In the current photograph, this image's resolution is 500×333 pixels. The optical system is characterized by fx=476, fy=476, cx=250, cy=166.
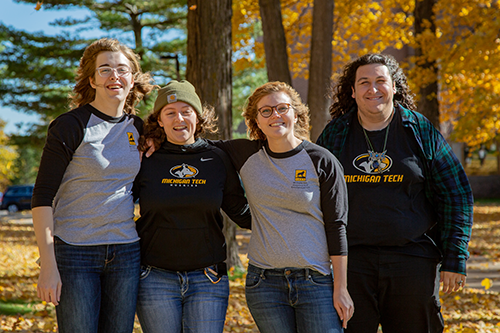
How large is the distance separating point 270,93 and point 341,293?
128 cm

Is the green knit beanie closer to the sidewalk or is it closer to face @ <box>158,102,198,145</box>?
face @ <box>158,102,198,145</box>

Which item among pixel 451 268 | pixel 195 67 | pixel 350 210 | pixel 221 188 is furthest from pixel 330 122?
pixel 195 67

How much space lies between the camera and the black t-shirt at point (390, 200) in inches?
119

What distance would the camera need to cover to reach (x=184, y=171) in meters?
3.00

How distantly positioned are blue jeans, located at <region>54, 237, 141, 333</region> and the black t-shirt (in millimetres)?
1410

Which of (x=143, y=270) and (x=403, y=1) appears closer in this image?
(x=143, y=270)

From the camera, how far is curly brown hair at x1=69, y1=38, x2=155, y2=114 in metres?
3.02

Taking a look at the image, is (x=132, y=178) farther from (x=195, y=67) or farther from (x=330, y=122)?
(x=195, y=67)

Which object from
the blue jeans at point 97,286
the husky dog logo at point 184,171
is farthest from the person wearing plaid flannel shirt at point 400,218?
the blue jeans at point 97,286

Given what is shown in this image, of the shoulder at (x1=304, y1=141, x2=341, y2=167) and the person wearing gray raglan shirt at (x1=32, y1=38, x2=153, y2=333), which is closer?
the person wearing gray raglan shirt at (x1=32, y1=38, x2=153, y2=333)

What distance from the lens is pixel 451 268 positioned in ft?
10.1

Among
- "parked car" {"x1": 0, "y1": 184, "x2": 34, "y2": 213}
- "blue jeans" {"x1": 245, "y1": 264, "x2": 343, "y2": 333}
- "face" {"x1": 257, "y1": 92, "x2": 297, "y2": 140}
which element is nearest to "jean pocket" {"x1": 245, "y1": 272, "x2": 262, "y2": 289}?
"blue jeans" {"x1": 245, "y1": 264, "x2": 343, "y2": 333}

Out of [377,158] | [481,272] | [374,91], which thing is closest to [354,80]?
[374,91]

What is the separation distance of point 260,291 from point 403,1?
14966 mm
